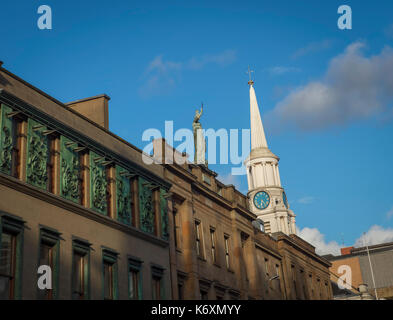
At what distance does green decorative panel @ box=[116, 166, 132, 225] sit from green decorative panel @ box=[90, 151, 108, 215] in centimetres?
103

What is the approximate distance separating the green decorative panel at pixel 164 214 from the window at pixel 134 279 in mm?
3300

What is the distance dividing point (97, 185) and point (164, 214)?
624 centimetres

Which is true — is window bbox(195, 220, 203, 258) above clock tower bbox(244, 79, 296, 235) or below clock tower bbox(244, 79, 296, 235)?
below

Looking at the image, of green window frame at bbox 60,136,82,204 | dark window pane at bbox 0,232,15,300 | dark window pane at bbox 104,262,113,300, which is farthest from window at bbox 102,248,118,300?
dark window pane at bbox 0,232,15,300

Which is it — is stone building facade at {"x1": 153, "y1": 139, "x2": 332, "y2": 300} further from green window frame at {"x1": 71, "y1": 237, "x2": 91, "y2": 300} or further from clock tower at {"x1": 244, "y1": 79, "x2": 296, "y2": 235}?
clock tower at {"x1": 244, "y1": 79, "x2": 296, "y2": 235}

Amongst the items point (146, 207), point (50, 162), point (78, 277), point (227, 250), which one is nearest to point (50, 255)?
point (78, 277)

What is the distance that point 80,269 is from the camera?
95.7 feet

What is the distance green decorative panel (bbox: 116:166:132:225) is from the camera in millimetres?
33156

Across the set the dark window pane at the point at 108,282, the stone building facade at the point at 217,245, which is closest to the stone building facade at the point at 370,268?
the stone building facade at the point at 217,245

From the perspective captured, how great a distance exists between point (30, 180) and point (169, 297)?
11.6 meters

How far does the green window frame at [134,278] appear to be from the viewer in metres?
32.6

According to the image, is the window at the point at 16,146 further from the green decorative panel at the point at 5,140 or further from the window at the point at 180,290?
the window at the point at 180,290

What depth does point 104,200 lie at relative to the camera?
31938 millimetres
